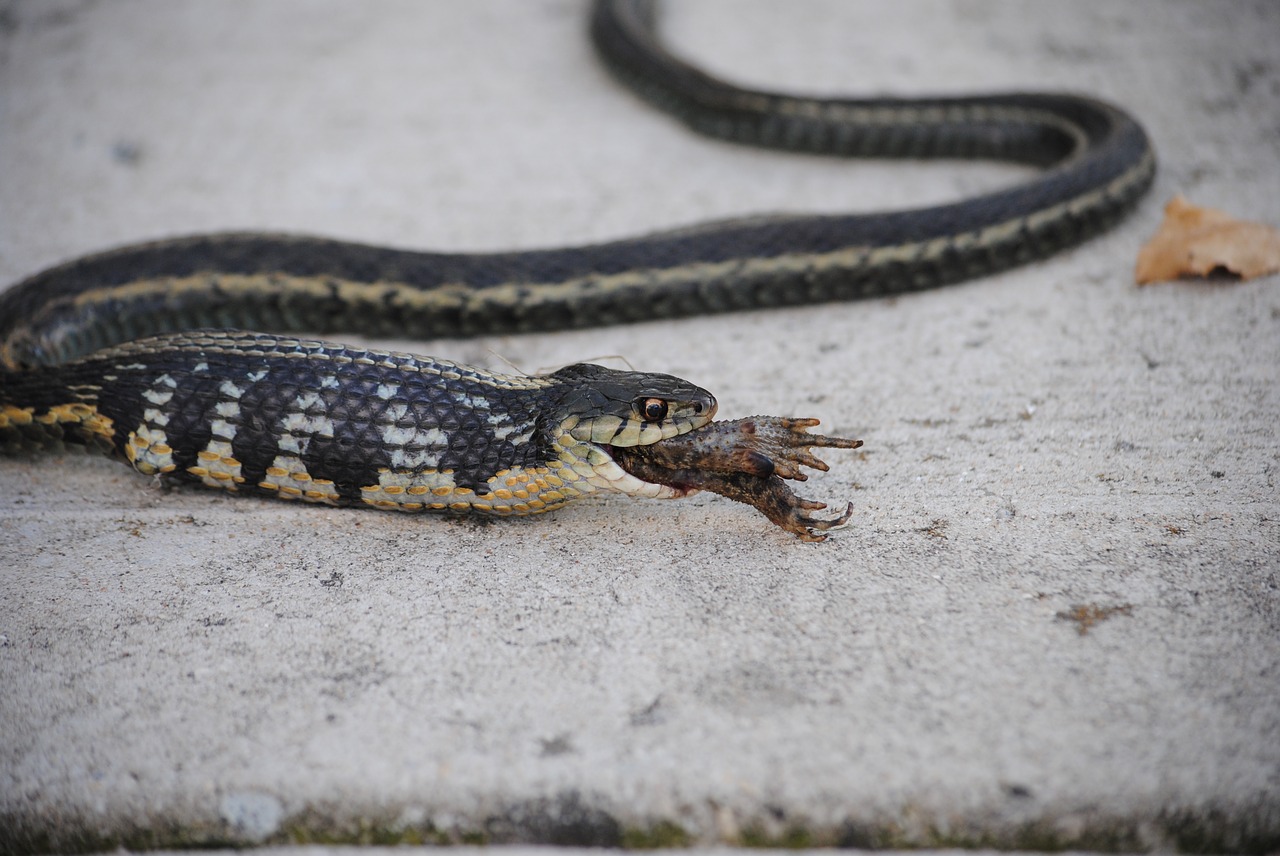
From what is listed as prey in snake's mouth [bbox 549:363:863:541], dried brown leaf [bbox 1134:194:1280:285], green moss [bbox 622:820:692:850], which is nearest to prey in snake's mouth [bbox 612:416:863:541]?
prey in snake's mouth [bbox 549:363:863:541]

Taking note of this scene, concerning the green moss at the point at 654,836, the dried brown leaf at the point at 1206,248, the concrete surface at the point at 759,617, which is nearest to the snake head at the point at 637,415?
the concrete surface at the point at 759,617

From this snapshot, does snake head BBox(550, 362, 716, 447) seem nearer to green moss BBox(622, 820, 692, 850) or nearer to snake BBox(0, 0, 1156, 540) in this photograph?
snake BBox(0, 0, 1156, 540)

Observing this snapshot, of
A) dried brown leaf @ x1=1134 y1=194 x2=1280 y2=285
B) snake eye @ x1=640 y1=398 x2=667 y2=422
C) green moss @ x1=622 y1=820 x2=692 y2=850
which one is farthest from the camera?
dried brown leaf @ x1=1134 y1=194 x2=1280 y2=285

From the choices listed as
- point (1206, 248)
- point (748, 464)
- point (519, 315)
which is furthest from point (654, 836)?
point (1206, 248)

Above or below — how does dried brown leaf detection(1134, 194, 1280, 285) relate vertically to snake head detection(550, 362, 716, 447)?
above

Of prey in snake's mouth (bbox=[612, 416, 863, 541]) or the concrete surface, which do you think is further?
prey in snake's mouth (bbox=[612, 416, 863, 541])

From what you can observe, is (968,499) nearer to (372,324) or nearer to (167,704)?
(167,704)

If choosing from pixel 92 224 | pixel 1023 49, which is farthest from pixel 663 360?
pixel 1023 49

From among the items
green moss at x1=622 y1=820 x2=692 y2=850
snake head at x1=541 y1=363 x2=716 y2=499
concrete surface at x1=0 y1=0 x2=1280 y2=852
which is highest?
snake head at x1=541 y1=363 x2=716 y2=499
